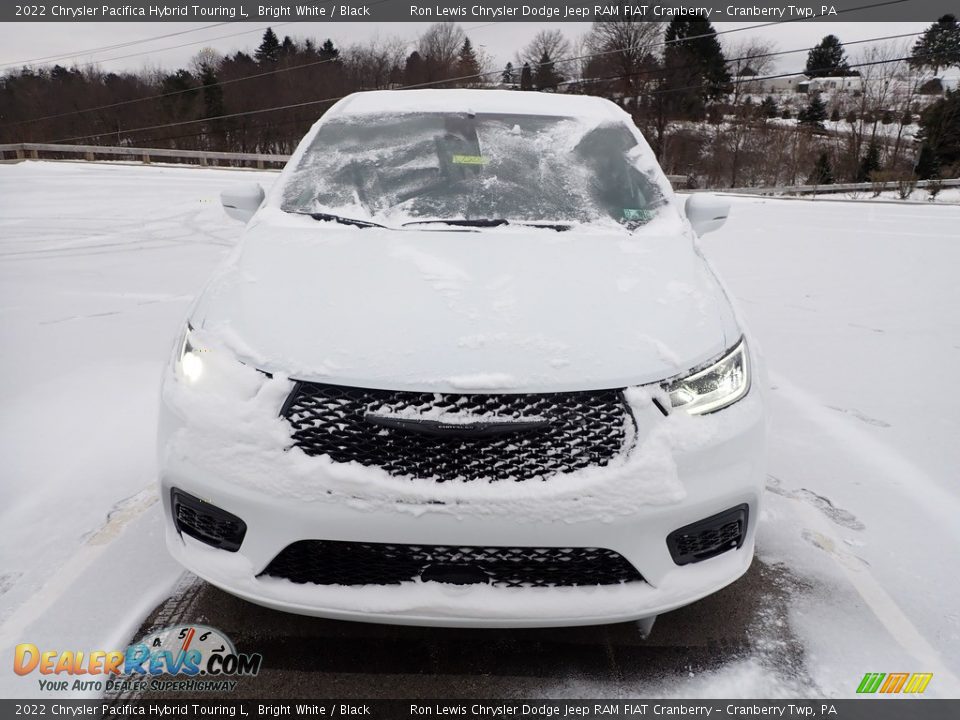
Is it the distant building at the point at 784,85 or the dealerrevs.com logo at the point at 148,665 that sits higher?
the distant building at the point at 784,85

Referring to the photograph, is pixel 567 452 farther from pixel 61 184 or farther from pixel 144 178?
pixel 144 178

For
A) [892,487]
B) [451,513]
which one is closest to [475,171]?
[451,513]

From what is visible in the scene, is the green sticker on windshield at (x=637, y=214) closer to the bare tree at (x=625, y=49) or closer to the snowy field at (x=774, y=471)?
the snowy field at (x=774, y=471)

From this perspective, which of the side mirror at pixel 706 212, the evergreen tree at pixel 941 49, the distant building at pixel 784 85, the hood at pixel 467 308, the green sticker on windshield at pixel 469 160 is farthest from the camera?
the distant building at pixel 784 85

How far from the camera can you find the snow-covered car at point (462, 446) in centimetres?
155

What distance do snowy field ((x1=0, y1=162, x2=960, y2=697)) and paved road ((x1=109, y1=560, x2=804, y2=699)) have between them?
0.7 inches

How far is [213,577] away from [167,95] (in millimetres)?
63102

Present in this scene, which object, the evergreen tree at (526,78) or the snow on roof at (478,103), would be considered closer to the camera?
the snow on roof at (478,103)

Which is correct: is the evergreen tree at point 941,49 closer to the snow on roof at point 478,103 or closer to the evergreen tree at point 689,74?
the evergreen tree at point 689,74

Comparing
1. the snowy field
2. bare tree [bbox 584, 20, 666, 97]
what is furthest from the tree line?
the snowy field

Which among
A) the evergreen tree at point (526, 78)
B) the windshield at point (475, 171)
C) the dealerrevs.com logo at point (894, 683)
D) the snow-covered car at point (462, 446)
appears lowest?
the dealerrevs.com logo at point (894, 683)

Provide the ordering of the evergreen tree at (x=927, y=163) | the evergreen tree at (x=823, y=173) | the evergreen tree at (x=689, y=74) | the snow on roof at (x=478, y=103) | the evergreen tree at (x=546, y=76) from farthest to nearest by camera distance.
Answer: the evergreen tree at (x=689, y=74) → the evergreen tree at (x=546, y=76) → the evergreen tree at (x=823, y=173) → the evergreen tree at (x=927, y=163) → the snow on roof at (x=478, y=103)

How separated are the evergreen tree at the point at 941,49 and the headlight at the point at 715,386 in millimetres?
51914

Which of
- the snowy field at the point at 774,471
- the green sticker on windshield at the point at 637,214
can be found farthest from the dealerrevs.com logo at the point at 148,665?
the green sticker on windshield at the point at 637,214
